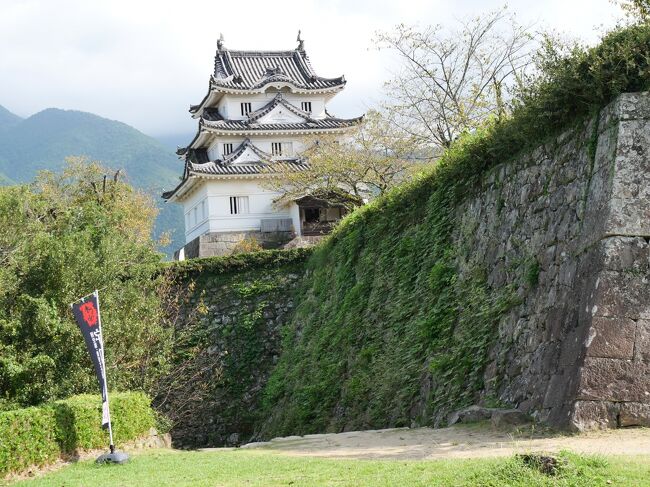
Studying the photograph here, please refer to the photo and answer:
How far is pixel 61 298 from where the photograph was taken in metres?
17.6

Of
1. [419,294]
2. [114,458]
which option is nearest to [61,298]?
[114,458]

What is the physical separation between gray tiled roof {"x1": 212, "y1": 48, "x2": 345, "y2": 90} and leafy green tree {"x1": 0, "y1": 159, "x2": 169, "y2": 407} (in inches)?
928

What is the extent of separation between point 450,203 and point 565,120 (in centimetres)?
421

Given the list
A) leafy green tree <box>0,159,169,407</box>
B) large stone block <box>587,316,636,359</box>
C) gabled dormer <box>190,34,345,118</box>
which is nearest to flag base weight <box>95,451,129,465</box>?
leafy green tree <box>0,159,169,407</box>

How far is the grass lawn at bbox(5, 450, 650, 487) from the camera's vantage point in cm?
667

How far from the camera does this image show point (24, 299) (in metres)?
16.8

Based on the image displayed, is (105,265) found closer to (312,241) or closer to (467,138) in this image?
(467,138)

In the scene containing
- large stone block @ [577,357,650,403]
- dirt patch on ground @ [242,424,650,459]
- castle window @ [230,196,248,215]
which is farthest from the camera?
castle window @ [230,196,248,215]

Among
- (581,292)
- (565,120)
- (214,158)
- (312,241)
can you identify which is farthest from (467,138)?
(214,158)

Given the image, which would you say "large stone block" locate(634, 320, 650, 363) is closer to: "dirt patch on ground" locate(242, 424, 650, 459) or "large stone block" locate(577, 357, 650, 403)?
"large stone block" locate(577, 357, 650, 403)

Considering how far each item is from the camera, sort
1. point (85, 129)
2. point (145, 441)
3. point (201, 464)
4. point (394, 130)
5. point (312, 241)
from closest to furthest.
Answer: point (201, 464)
point (145, 441)
point (394, 130)
point (312, 241)
point (85, 129)

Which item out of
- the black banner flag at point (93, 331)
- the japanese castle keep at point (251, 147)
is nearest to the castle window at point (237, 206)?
the japanese castle keep at point (251, 147)

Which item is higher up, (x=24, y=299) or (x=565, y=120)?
(x=565, y=120)

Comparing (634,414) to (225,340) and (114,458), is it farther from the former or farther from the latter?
(225,340)
